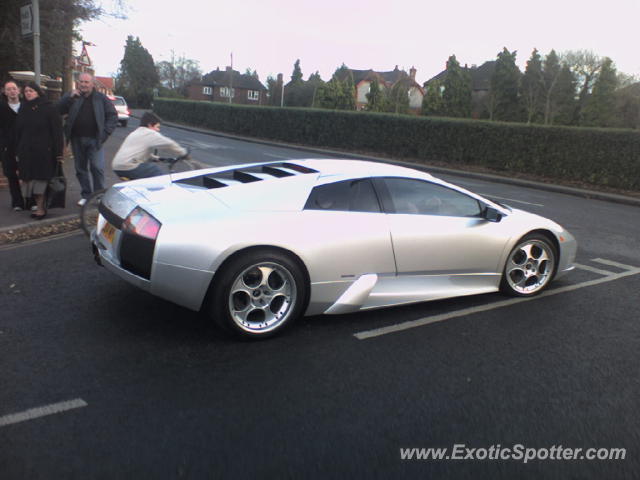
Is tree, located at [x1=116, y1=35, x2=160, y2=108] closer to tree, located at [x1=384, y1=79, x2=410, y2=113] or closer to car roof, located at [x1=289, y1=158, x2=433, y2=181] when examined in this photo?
tree, located at [x1=384, y1=79, x2=410, y2=113]

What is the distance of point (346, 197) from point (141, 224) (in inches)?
→ 62.1

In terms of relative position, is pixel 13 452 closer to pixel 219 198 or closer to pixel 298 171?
pixel 219 198

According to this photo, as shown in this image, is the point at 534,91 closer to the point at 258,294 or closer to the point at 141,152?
the point at 141,152

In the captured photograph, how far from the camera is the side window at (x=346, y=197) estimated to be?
447cm

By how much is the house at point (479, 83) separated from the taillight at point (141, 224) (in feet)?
171

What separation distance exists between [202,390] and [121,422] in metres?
0.53

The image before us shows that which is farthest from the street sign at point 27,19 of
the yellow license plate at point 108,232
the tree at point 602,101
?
the tree at point 602,101

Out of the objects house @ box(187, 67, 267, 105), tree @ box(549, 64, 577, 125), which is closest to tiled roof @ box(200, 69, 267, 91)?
house @ box(187, 67, 267, 105)

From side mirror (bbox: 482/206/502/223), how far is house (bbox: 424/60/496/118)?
50437 mm

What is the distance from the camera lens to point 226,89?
111250 mm

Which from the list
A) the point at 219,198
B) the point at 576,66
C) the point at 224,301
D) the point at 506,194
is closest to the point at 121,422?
the point at 224,301

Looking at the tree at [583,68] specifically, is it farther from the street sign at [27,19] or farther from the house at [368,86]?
the street sign at [27,19]

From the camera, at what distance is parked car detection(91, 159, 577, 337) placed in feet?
13.1

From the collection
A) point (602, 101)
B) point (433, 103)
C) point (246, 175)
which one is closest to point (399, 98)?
point (433, 103)
